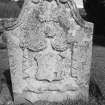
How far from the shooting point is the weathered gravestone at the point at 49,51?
304 centimetres

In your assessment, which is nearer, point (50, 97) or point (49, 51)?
point (49, 51)

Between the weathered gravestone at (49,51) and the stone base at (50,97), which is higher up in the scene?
the weathered gravestone at (49,51)

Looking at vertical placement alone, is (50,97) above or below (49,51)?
below

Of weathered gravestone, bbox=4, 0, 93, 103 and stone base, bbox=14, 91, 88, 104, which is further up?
weathered gravestone, bbox=4, 0, 93, 103

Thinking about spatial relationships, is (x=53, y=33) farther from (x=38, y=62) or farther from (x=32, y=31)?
(x=38, y=62)

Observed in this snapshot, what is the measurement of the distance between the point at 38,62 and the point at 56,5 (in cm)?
95

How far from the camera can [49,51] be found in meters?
3.20

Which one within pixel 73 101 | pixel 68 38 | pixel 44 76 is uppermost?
pixel 68 38

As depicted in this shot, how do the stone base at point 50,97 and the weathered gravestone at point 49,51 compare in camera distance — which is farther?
the stone base at point 50,97

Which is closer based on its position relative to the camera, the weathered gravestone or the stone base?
the weathered gravestone

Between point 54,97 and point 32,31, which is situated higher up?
point 32,31

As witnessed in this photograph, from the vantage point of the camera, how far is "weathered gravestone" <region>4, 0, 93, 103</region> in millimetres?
3037

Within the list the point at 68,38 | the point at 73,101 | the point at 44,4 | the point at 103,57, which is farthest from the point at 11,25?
the point at 103,57

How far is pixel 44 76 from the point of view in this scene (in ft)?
10.8
